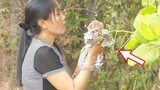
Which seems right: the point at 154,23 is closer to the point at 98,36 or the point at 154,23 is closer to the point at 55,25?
the point at 98,36

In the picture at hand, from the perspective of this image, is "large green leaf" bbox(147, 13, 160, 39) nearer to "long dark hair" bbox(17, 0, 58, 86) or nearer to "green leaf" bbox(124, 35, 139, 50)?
"green leaf" bbox(124, 35, 139, 50)

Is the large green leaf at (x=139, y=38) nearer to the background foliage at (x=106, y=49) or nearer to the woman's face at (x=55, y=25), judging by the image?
the woman's face at (x=55, y=25)

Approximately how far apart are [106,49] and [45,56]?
131 centimetres

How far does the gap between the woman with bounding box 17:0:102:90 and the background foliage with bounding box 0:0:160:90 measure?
0.64m

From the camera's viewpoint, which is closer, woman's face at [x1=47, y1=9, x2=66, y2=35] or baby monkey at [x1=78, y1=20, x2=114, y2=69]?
baby monkey at [x1=78, y1=20, x2=114, y2=69]

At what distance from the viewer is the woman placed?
1631 mm

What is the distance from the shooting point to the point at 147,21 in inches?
27.3

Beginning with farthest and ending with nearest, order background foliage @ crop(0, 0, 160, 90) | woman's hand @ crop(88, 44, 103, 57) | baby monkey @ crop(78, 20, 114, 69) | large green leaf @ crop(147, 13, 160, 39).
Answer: background foliage @ crop(0, 0, 160, 90)
woman's hand @ crop(88, 44, 103, 57)
baby monkey @ crop(78, 20, 114, 69)
large green leaf @ crop(147, 13, 160, 39)

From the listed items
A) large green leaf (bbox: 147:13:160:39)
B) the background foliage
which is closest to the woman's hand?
the background foliage

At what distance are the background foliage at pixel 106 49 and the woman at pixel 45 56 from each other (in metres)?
0.64

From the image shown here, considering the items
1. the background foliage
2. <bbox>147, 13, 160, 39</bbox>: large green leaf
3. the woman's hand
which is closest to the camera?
<bbox>147, 13, 160, 39</bbox>: large green leaf

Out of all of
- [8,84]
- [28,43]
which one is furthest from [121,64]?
[28,43]

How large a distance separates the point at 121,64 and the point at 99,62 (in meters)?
1.18

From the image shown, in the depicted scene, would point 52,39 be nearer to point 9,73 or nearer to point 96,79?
point 96,79
